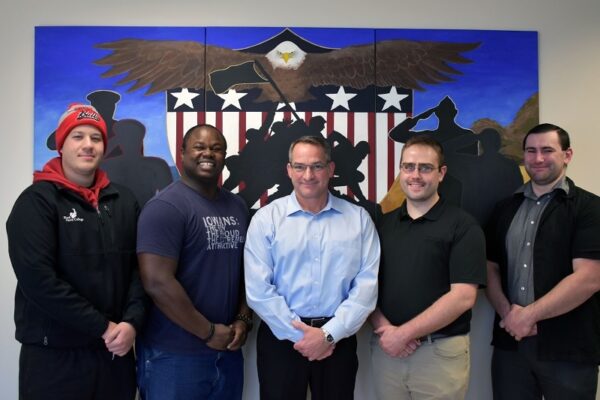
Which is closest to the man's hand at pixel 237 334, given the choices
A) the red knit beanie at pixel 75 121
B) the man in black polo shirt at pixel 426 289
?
the man in black polo shirt at pixel 426 289

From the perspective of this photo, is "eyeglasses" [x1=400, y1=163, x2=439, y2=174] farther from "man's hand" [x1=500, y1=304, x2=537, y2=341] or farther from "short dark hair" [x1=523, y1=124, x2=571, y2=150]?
"man's hand" [x1=500, y1=304, x2=537, y2=341]

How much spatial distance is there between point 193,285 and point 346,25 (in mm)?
1719

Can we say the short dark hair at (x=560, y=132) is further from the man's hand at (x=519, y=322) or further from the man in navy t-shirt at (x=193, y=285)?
the man in navy t-shirt at (x=193, y=285)

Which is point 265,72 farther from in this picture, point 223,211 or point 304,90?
point 223,211

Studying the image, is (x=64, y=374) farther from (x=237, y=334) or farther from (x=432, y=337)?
(x=432, y=337)

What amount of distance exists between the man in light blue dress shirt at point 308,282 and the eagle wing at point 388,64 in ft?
2.11

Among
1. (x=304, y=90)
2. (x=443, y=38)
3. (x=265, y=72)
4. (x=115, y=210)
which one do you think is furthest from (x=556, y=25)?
(x=115, y=210)

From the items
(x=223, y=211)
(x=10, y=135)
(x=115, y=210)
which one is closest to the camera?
(x=115, y=210)

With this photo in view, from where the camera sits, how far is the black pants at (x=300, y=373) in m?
2.08

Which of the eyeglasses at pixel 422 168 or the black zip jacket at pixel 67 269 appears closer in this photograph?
the black zip jacket at pixel 67 269

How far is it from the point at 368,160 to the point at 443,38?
0.85 metres

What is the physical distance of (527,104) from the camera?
2.64 metres

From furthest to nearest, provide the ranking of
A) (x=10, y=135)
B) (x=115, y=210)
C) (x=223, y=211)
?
(x=10, y=135)
(x=223, y=211)
(x=115, y=210)

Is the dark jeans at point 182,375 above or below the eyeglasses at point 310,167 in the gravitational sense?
below
